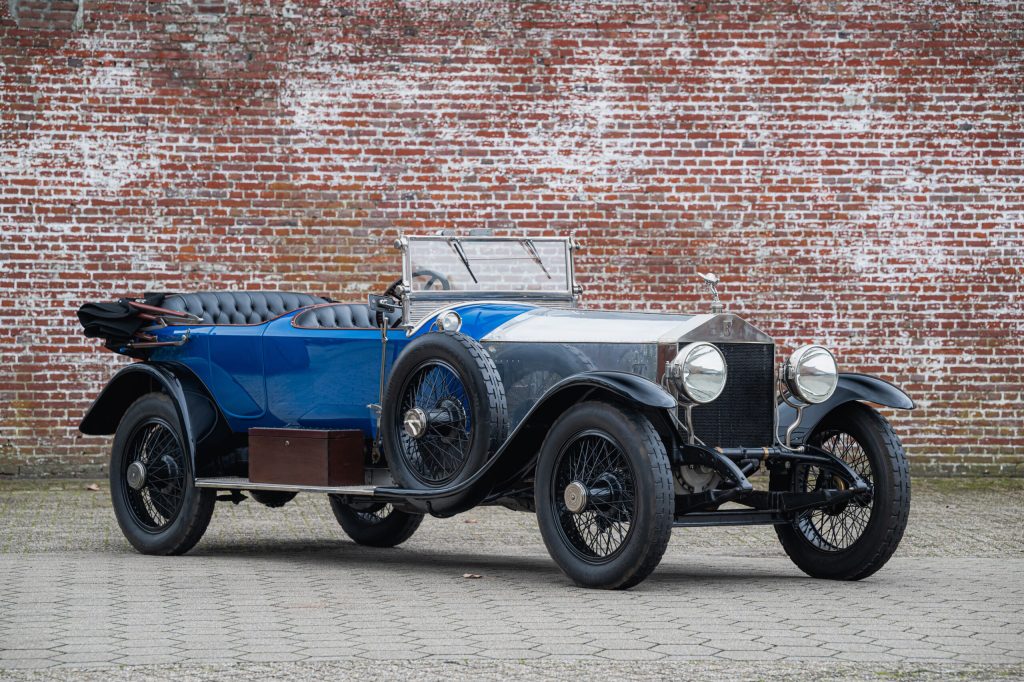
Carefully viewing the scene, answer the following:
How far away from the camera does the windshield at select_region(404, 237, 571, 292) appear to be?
7328mm

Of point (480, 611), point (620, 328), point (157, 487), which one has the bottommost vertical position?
point (480, 611)

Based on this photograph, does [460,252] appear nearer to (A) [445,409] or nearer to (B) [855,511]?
(A) [445,409]

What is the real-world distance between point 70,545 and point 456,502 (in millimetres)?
2488

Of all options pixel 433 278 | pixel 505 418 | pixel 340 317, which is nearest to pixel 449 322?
pixel 505 418

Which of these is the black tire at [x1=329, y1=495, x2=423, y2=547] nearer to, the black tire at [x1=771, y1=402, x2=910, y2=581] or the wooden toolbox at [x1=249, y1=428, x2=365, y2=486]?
the wooden toolbox at [x1=249, y1=428, x2=365, y2=486]

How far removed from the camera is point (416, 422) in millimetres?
6402

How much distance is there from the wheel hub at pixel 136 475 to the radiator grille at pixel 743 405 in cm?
310

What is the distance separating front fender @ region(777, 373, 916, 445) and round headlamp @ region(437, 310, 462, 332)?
5.12ft

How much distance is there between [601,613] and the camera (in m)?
5.09

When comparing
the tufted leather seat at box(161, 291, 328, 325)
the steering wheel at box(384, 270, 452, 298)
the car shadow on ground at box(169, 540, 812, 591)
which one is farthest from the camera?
the tufted leather seat at box(161, 291, 328, 325)

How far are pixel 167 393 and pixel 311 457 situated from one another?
1.09m

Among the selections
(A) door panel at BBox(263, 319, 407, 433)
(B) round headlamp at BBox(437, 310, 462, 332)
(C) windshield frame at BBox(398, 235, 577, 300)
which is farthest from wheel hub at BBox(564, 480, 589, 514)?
(C) windshield frame at BBox(398, 235, 577, 300)

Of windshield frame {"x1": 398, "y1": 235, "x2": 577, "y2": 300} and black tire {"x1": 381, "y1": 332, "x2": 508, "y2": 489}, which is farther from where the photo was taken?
windshield frame {"x1": 398, "y1": 235, "x2": 577, "y2": 300}

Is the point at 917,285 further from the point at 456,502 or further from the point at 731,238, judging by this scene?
the point at 456,502
